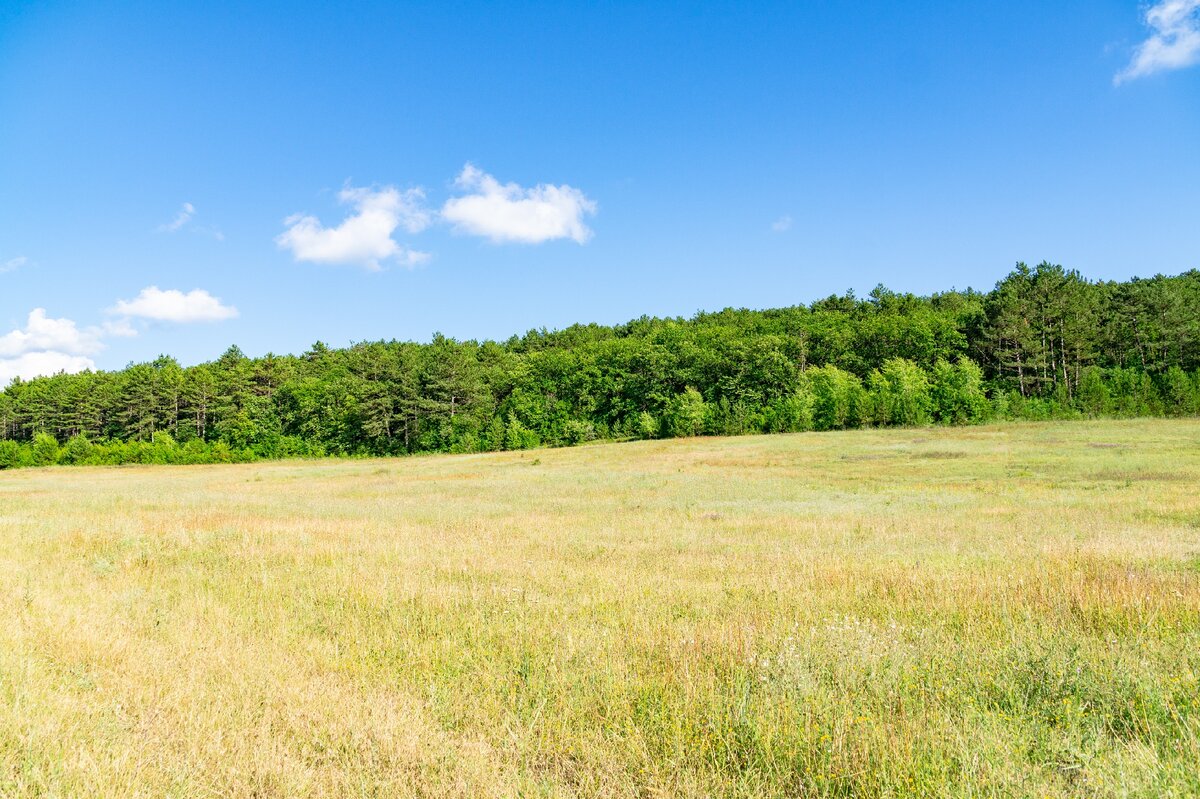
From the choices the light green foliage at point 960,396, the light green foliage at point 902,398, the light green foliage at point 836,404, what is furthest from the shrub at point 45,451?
the light green foliage at point 960,396

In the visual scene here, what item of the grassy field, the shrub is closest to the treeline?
the shrub

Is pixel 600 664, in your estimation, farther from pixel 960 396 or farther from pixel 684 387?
pixel 684 387

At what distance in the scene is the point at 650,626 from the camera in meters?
7.06

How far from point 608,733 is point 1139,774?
344cm

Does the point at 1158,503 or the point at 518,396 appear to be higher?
the point at 518,396

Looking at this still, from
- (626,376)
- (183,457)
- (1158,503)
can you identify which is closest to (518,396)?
(626,376)

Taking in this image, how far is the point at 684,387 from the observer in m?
91.1

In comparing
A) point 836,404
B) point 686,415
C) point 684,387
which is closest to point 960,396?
point 836,404

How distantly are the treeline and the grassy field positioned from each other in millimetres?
68246

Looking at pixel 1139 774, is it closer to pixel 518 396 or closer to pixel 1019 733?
pixel 1019 733

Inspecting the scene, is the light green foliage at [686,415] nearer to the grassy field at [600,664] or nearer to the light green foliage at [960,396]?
the light green foliage at [960,396]

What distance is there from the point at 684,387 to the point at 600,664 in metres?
86.4

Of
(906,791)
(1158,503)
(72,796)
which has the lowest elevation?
(1158,503)

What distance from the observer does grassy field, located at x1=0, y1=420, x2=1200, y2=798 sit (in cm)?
397
